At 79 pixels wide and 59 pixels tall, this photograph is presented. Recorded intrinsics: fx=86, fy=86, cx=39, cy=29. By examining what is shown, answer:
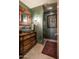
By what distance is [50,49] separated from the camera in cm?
295

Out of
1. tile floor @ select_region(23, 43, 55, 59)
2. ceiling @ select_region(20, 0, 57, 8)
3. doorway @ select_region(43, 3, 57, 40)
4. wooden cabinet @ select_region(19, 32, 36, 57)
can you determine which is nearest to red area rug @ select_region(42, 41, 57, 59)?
tile floor @ select_region(23, 43, 55, 59)

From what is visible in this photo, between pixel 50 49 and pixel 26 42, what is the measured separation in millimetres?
910

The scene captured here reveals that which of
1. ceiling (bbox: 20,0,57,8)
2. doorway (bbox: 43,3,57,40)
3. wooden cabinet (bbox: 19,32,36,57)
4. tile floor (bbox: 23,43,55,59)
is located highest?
ceiling (bbox: 20,0,57,8)

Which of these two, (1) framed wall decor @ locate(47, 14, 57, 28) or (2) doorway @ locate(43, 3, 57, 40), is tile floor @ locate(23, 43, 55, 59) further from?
(1) framed wall decor @ locate(47, 14, 57, 28)

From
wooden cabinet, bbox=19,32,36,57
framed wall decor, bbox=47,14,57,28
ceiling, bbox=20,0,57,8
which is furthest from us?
ceiling, bbox=20,0,57,8

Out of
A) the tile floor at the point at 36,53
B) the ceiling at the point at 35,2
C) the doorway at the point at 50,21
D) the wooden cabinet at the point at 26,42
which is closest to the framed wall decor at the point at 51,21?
the doorway at the point at 50,21

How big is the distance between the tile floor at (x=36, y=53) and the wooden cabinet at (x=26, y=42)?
0.13 metres

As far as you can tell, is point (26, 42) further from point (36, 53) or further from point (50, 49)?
point (50, 49)

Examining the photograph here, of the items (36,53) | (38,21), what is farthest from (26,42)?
(38,21)

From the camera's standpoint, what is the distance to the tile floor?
9.73 feet

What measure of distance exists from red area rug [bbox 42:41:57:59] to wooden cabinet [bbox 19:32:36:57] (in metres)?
0.54
